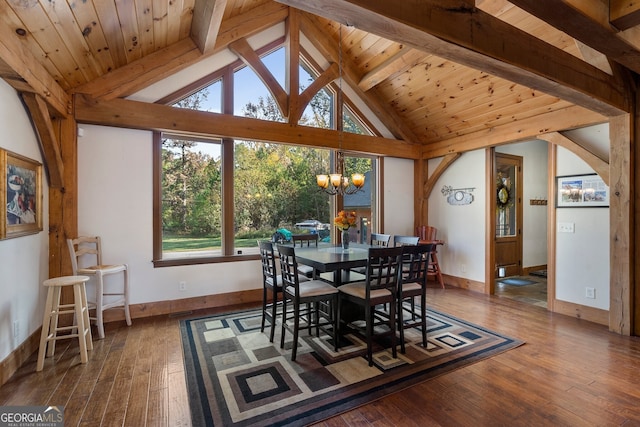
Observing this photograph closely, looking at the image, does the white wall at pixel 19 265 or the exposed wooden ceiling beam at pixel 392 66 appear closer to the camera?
the white wall at pixel 19 265

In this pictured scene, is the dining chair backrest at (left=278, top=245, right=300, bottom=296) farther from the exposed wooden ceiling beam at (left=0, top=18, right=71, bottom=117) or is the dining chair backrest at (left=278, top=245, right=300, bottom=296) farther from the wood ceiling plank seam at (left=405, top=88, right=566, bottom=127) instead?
the wood ceiling plank seam at (left=405, top=88, right=566, bottom=127)

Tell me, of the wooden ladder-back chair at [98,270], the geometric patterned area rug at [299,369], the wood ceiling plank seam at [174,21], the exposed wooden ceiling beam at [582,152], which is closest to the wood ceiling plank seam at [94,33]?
the wood ceiling plank seam at [174,21]

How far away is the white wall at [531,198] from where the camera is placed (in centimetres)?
632

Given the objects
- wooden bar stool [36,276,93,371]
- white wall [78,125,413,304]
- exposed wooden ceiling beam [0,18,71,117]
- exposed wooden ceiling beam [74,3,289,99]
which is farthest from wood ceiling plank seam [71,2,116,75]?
wooden bar stool [36,276,93,371]

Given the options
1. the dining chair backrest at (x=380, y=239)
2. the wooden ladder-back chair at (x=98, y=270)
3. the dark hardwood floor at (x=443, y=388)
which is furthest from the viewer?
the dining chair backrest at (x=380, y=239)

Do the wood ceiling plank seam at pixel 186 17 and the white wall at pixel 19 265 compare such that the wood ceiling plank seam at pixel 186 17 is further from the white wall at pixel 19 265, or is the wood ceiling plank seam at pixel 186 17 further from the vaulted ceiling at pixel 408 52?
the white wall at pixel 19 265

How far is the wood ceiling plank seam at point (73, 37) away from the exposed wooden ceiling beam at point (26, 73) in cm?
29

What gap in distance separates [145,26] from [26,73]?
3.84 ft

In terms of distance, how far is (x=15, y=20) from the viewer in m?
2.12

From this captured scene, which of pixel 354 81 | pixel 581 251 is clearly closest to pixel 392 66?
pixel 354 81

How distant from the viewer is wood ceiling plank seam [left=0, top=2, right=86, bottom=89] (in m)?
2.12

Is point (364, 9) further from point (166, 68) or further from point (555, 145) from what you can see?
point (555, 145)

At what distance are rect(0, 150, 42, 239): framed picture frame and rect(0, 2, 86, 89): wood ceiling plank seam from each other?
913 millimetres

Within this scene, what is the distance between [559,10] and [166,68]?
151 inches
